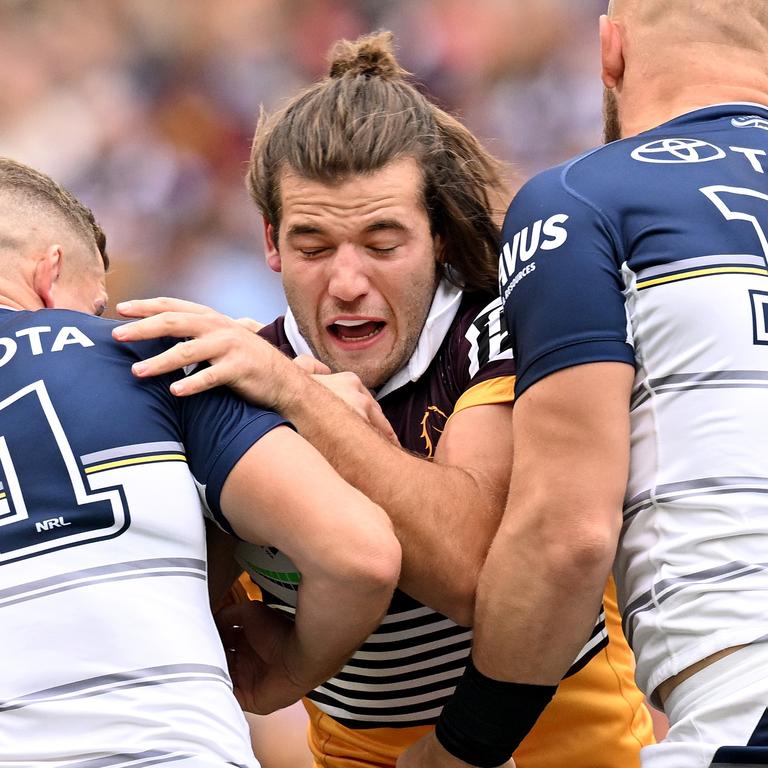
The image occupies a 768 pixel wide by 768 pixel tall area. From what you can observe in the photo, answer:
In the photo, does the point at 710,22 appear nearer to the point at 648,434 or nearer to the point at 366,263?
the point at 648,434

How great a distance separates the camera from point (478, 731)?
7.79 ft

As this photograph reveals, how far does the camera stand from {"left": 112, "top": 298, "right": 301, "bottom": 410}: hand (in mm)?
2176

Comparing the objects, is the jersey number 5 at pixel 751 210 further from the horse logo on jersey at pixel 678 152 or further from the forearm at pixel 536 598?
the forearm at pixel 536 598

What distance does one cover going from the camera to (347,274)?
9.98ft

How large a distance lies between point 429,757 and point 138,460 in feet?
3.05

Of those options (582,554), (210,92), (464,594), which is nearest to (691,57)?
(582,554)

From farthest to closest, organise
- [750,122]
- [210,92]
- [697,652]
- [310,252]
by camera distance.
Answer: [210,92], [310,252], [750,122], [697,652]

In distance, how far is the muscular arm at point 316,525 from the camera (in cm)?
204

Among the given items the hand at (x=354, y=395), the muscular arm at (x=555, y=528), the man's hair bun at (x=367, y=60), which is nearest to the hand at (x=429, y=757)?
the muscular arm at (x=555, y=528)

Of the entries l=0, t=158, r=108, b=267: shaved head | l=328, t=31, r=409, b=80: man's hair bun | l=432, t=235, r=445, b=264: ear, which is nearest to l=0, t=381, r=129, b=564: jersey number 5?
l=0, t=158, r=108, b=267: shaved head

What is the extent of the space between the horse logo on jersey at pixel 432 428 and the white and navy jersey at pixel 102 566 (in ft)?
2.84

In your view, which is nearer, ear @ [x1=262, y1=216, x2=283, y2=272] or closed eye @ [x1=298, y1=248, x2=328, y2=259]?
closed eye @ [x1=298, y1=248, x2=328, y2=259]

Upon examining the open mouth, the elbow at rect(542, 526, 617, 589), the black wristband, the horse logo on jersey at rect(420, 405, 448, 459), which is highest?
the open mouth

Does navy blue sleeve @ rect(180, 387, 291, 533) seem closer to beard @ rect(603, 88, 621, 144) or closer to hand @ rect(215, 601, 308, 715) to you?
hand @ rect(215, 601, 308, 715)
